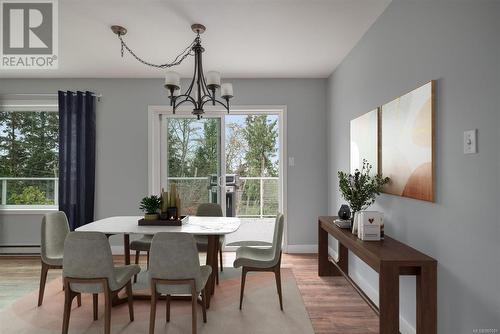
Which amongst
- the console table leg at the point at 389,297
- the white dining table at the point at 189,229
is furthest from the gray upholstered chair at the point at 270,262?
the console table leg at the point at 389,297

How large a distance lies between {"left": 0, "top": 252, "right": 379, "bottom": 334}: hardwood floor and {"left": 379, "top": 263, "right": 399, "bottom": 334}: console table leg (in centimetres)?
61

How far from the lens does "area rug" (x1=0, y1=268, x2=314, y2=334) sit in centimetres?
234

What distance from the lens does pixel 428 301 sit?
5.65 feet

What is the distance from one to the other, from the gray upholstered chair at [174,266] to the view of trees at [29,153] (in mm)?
3437

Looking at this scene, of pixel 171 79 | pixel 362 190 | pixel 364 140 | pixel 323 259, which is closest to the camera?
pixel 171 79

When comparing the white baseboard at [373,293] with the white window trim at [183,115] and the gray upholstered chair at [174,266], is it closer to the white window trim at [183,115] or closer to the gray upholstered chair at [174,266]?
the white window trim at [183,115]

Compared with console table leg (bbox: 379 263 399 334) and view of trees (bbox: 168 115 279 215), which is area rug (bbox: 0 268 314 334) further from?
view of trees (bbox: 168 115 279 215)

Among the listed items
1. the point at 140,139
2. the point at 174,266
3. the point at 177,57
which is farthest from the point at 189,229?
the point at 140,139

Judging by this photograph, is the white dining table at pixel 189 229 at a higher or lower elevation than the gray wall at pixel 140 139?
lower

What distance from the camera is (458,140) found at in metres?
1.67

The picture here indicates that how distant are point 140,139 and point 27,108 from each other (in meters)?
1.83

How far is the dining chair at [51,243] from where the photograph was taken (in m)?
2.71

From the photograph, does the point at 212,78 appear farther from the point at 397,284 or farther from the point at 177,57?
the point at 397,284

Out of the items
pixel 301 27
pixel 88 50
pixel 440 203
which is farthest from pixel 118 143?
pixel 440 203
